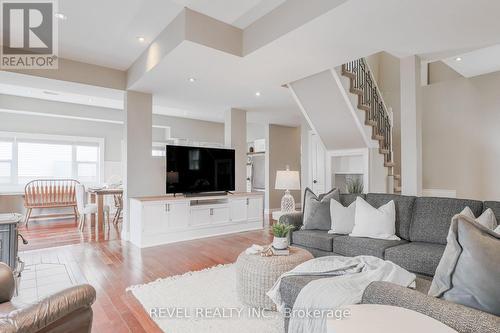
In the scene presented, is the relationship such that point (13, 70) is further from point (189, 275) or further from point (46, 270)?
point (189, 275)

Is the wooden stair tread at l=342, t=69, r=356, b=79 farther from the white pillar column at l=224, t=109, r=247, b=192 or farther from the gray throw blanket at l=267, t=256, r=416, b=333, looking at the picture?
the gray throw blanket at l=267, t=256, r=416, b=333

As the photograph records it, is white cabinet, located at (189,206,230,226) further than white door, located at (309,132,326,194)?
No

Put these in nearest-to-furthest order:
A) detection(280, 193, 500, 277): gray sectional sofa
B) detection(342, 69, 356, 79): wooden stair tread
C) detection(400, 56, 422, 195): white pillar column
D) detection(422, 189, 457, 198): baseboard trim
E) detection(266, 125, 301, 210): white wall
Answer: detection(280, 193, 500, 277): gray sectional sofa
detection(400, 56, 422, 195): white pillar column
detection(342, 69, 356, 79): wooden stair tread
detection(422, 189, 457, 198): baseboard trim
detection(266, 125, 301, 210): white wall

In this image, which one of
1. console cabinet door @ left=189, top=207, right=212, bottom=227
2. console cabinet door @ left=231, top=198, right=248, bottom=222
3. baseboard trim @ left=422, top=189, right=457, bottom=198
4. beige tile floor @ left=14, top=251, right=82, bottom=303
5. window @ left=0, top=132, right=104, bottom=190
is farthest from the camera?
window @ left=0, top=132, right=104, bottom=190

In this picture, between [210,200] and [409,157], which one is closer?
[409,157]

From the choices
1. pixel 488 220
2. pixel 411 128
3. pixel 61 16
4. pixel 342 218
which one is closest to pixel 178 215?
pixel 342 218

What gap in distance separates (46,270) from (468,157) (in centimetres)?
701

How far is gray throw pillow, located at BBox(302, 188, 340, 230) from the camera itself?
3.52 meters

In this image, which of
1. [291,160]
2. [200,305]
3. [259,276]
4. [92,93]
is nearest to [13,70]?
[92,93]

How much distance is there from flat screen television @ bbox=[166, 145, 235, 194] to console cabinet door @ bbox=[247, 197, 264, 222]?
0.52 metres

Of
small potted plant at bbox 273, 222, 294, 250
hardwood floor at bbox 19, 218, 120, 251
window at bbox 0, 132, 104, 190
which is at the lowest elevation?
hardwood floor at bbox 19, 218, 120, 251

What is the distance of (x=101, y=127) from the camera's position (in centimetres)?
759

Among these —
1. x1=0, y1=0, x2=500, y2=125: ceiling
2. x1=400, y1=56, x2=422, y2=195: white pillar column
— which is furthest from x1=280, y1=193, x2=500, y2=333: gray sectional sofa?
x1=0, y1=0, x2=500, y2=125: ceiling

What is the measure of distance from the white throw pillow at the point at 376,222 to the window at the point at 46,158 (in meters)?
6.75
